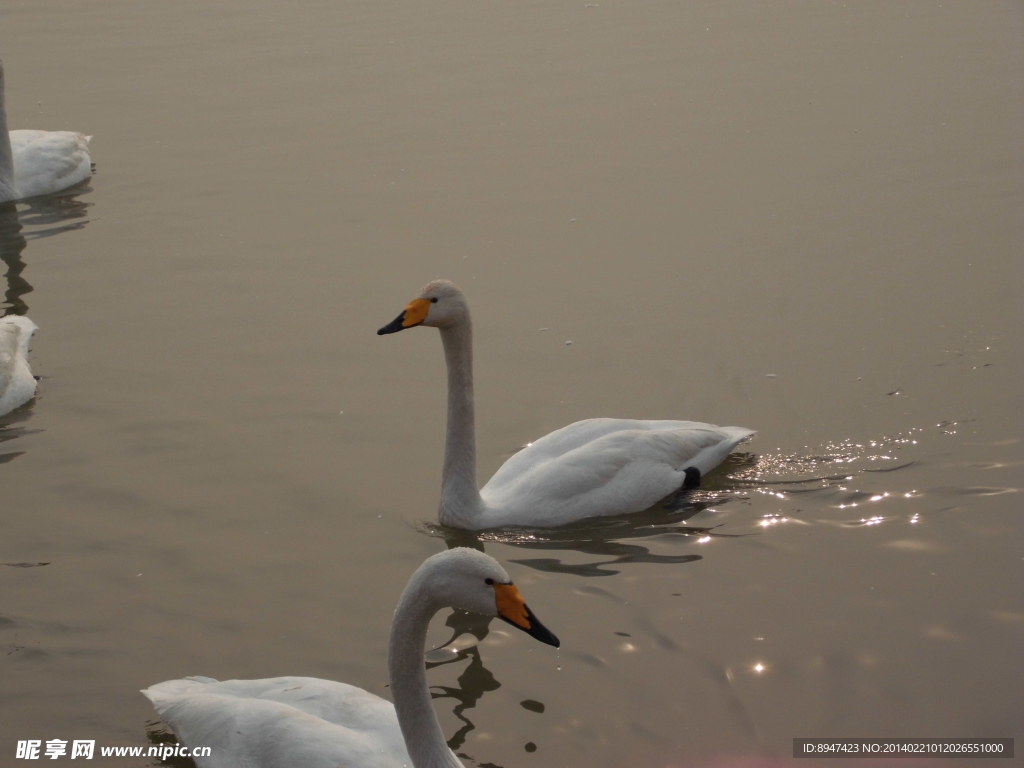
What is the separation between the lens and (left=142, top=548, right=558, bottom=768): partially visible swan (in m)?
4.68

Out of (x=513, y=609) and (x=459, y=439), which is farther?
(x=459, y=439)

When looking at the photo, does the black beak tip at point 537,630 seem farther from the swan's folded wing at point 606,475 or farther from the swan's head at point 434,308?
the swan's head at point 434,308

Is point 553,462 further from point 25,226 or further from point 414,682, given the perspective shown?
point 25,226

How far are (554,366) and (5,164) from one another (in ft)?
22.1

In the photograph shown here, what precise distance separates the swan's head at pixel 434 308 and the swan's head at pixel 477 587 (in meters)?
2.46

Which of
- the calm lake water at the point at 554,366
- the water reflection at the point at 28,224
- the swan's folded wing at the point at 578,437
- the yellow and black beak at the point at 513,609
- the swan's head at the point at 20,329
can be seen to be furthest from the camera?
the water reflection at the point at 28,224

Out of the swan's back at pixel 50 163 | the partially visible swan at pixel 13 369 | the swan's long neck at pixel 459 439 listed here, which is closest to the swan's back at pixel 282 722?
the swan's long neck at pixel 459 439

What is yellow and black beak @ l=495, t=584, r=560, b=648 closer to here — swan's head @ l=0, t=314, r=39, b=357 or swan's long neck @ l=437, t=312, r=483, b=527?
swan's long neck @ l=437, t=312, r=483, b=527

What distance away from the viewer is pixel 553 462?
7266 millimetres

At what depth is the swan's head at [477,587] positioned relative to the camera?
15.3 ft

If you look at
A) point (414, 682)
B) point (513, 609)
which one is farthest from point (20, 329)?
point (513, 609)

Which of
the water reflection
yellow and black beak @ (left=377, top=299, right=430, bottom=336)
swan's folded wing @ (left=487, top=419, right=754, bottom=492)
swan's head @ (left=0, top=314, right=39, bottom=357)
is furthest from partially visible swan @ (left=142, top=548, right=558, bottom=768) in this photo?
the water reflection

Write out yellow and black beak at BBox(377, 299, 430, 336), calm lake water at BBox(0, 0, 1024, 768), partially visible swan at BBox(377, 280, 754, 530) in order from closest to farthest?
1. calm lake water at BBox(0, 0, 1024, 768)
2. yellow and black beak at BBox(377, 299, 430, 336)
3. partially visible swan at BBox(377, 280, 754, 530)

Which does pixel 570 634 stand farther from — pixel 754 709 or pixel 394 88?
pixel 394 88
